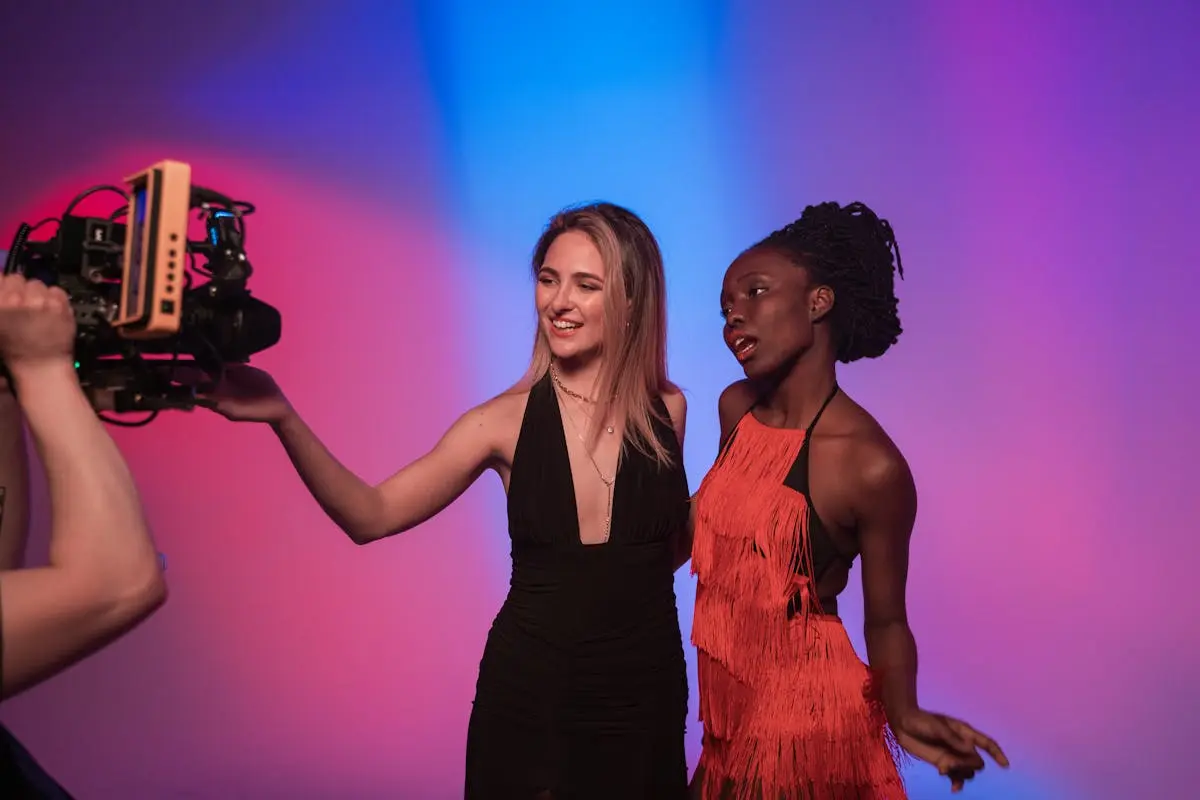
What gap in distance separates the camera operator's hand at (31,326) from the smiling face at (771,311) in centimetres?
113

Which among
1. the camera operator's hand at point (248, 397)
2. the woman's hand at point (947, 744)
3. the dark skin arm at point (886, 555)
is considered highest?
the camera operator's hand at point (248, 397)

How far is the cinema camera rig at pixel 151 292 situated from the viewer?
1171 millimetres

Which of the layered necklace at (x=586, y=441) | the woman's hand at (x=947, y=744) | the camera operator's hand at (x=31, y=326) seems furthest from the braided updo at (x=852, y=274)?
the camera operator's hand at (x=31, y=326)

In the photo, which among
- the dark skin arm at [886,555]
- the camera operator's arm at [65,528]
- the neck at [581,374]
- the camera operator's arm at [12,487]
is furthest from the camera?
the neck at [581,374]

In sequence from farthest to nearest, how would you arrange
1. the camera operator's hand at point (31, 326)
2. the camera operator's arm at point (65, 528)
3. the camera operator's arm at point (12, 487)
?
the camera operator's arm at point (12, 487) < the camera operator's hand at point (31, 326) < the camera operator's arm at point (65, 528)

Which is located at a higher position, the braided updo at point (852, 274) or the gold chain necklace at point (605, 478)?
the braided updo at point (852, 274)

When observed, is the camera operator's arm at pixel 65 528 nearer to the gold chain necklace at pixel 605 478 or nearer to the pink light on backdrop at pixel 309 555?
the gold chain necklace at pixel 605 478

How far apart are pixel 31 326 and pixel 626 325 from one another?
4.04 ft

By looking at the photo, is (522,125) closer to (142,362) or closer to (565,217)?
(565,217)

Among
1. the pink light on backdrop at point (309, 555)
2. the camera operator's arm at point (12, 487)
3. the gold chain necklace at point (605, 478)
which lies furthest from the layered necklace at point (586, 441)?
the pink light on backdrop at point (309, 555)

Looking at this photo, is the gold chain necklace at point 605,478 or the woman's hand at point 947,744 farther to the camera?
the gold chain necklace at point 605,478

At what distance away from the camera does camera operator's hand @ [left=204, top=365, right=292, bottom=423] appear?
152cm

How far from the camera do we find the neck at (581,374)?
211 centimetres

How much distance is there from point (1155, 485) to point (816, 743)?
7.35 ft
